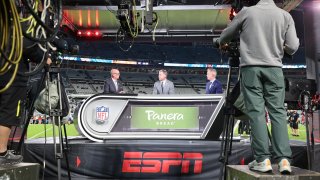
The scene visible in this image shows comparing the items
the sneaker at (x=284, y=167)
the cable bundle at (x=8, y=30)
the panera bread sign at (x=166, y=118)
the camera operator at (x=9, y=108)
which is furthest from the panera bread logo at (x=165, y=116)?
the cable bundle at (x=8, y=30)

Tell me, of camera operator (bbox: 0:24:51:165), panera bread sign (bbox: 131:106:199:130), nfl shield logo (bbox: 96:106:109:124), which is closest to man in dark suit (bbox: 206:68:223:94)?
panera bread sign (bbox: 131:106:199:130)

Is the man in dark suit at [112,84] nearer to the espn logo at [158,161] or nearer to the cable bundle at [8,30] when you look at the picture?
the espn logo at [158,161]

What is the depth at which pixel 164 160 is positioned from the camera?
4.51m

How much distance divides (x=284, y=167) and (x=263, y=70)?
74 cm

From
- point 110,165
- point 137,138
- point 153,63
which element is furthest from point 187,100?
point 153,63

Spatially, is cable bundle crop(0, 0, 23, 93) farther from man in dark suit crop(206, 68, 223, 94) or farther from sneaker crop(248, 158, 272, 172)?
man in dark suit crop(206, 68, 223, 94)

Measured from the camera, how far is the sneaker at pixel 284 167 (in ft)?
7.65

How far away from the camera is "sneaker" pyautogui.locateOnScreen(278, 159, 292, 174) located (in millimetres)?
2332

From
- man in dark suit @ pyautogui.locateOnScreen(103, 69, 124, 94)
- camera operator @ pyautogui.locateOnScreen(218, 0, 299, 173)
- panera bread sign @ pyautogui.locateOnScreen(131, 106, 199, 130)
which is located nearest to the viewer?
camera operator @ pyautogui.locateOnScreen(218, 0, 299, 173)

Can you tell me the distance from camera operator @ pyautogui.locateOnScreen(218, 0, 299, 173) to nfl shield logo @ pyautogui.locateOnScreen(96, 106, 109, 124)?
3.09m


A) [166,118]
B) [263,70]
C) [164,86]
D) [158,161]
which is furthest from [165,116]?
[263,70]

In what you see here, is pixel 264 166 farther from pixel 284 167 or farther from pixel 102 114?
pixel 102 114

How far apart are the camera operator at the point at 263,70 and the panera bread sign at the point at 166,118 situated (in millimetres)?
2614

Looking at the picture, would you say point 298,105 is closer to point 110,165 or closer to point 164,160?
point 164,160
